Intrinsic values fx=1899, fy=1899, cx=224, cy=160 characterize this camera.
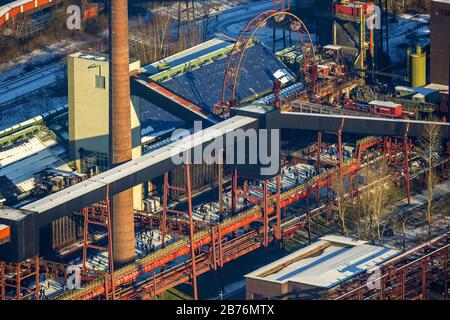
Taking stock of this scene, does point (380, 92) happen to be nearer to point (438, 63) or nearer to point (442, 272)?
point (438, 63)

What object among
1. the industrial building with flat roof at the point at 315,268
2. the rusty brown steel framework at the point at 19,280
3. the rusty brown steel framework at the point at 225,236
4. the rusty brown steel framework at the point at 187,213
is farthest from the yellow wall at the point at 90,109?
the industrial building with flat roof at the point at 315,268

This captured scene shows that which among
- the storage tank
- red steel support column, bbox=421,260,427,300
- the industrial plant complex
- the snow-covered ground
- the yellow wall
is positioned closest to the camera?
red steel support column, bbox=421,260,427,300

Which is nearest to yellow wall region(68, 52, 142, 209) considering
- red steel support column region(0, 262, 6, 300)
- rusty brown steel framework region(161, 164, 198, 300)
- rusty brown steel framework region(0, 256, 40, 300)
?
rusty brown steel framework region(161, 164, 198, 300)

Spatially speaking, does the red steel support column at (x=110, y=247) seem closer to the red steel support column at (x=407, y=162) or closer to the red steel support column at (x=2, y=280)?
the red steel support column at (x=2, y=280)

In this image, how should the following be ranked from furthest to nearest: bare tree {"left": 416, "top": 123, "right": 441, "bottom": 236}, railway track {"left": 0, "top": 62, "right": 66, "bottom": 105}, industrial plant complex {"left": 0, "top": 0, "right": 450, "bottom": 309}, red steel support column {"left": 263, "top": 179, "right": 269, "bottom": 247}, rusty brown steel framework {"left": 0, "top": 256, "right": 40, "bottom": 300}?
railway track {"left": 0, "top": 62, "right": 66, "bottom": 105} → bare tree {"left": 416, "top": 123, "right": 441, "bottom": 236} → red steel support column {"left": 263, "top": 179, "right": 269, "bottom": 247} → industrial plant complex {"left": 0, "top": 0, "right": 450, "bottom": 309} → rusty brown steel framework {"left": 0, "top": 256, "right": 40, "bottom": 300}

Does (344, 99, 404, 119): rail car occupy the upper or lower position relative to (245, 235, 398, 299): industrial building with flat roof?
upper

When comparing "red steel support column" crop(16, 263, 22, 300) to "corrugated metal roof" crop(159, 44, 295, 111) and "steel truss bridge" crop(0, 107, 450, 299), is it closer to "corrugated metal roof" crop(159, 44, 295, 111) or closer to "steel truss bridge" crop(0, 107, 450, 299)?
"steel truss bridge" crop(0, 107, 450, 299)
